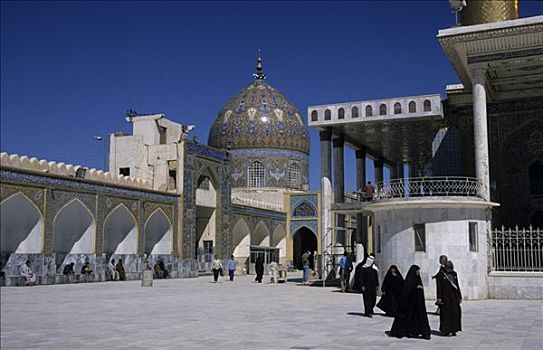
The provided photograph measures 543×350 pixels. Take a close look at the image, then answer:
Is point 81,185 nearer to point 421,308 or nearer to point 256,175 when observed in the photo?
point 421,308

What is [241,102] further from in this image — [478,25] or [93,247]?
[478,25]

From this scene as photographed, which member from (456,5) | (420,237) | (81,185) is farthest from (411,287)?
(81,185)

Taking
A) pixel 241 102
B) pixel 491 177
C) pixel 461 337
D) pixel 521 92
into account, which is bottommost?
pixel 461 337

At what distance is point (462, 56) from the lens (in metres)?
17.0

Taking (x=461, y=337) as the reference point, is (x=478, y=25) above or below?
above

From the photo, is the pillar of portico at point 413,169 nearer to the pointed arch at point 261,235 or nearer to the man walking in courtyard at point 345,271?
the pointed arch at point 261,235

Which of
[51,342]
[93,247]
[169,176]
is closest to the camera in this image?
[51,342]

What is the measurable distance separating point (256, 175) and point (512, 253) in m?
25.4

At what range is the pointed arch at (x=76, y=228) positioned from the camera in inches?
853

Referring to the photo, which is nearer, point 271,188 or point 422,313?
point 422,313

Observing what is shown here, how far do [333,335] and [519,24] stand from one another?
10.9 meters

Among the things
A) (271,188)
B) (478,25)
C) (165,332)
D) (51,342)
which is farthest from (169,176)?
(51,342)

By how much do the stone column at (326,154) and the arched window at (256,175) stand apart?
1833cm

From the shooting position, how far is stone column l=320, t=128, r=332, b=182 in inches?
838
